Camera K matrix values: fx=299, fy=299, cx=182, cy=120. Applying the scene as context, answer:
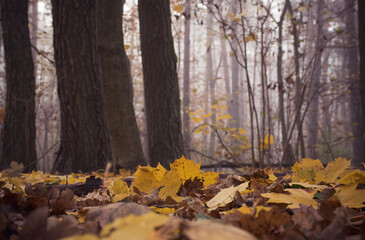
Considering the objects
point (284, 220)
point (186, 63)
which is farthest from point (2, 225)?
point (186, 63)

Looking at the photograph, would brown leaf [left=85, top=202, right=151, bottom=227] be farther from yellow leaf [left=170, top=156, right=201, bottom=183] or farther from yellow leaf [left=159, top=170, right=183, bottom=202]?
yellow leaf [left=170, top=156, right=201, bottom=183]

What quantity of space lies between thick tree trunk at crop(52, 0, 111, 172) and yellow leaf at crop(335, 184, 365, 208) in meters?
2.82

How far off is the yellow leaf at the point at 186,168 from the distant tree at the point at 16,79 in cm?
433

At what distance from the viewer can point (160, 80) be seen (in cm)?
349

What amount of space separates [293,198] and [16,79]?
5085mm

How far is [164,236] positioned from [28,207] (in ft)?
2.10

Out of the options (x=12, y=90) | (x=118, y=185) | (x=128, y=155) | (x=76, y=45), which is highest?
(x=76, y=45)

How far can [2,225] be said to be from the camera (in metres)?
0.65

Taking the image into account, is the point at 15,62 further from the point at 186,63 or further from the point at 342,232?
the point at 186,63

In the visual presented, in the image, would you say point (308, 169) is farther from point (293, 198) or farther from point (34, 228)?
point (34, 228)

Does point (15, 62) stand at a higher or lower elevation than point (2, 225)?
higher

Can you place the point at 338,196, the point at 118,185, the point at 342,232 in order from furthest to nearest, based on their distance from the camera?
the point at 118,185 → the point at 338,196 → the point at 342,232

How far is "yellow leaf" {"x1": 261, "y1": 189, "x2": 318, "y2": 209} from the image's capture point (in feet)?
2.62

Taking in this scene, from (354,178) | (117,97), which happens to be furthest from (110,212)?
(117,97)
